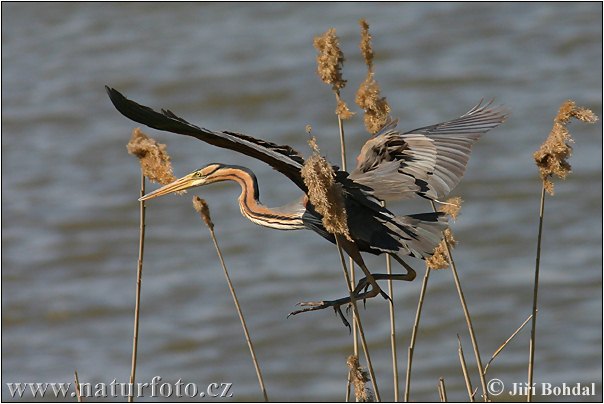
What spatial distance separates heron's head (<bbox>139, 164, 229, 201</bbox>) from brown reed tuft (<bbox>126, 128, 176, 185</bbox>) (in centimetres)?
43

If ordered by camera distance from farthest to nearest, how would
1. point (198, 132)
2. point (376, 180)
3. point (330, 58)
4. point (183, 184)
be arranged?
1. point (183, 184)
2. point (376, 180)
3. point (330, 58)
4. point (198, 132)

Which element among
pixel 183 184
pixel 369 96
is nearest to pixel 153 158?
pixel 183 184

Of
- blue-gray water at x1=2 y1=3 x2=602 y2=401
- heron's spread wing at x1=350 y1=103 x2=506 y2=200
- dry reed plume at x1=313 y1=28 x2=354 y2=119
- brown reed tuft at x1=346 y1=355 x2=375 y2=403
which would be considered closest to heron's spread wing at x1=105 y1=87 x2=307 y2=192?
dry reed plume at x1=313 y1=28 x2=354 y2=119

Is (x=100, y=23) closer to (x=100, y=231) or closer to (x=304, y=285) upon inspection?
(x=100, y=231)

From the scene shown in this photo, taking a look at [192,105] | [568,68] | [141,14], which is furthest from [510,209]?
[141,14]

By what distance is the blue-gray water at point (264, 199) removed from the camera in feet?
23.7

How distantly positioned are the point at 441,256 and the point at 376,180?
0.34m

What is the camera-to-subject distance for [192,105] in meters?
9.86

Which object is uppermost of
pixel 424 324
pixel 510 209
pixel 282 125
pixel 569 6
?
pixel 569 6

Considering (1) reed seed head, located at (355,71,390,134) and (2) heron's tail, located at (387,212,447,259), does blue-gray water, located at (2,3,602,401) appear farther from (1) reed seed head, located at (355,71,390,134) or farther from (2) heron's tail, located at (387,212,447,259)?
(1) reed seed head, located at (355,71,390,134)

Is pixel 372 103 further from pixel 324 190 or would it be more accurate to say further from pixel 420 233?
pixel 324 190

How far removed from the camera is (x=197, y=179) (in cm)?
358

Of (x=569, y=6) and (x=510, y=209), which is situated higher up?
(x=569, y=6)

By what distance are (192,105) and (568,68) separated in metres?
3.11
